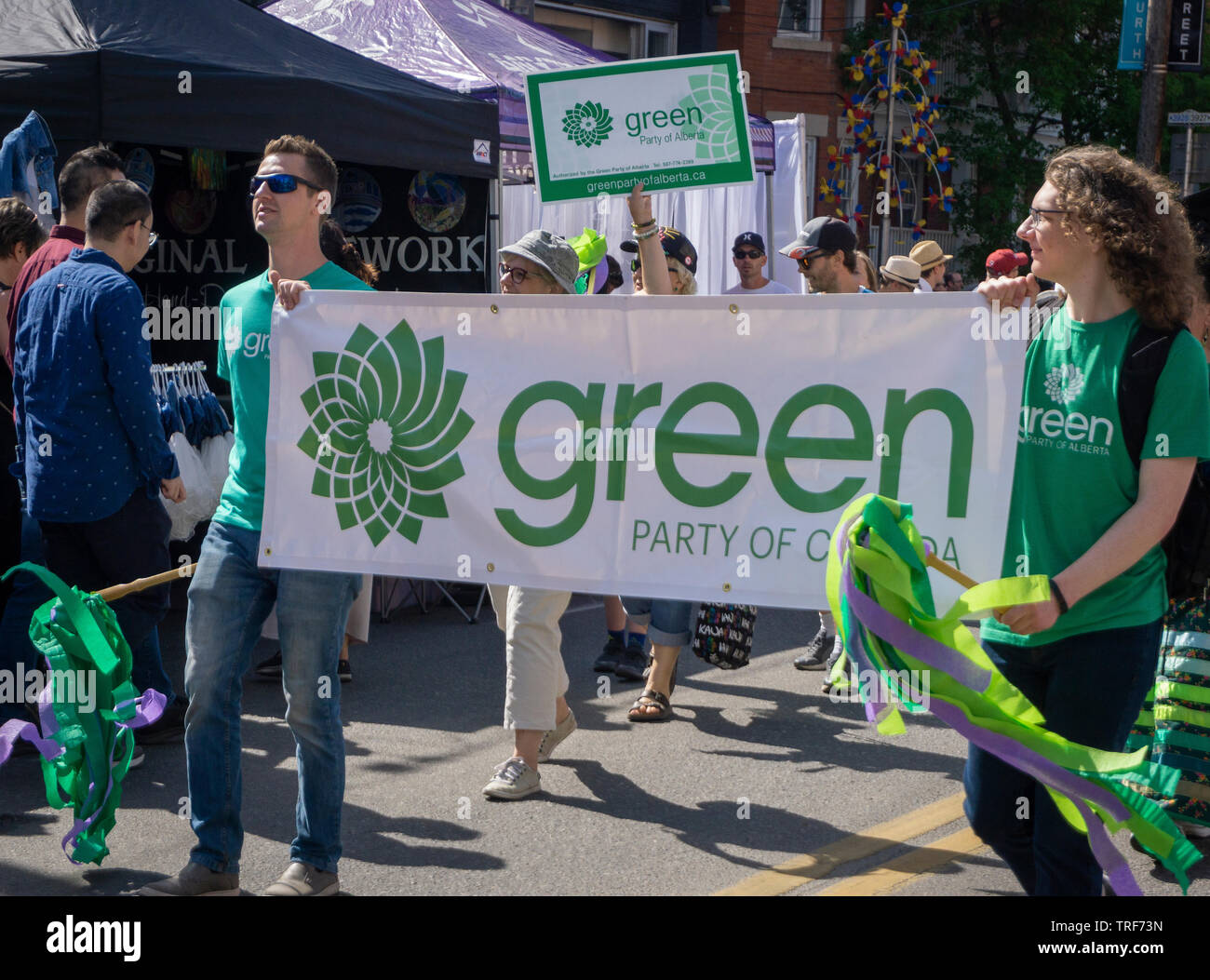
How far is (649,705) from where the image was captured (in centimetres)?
637

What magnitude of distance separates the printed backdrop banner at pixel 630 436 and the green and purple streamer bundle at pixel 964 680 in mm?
379

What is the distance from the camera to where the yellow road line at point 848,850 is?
4457mm

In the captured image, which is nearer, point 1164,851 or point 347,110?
point 1164,851

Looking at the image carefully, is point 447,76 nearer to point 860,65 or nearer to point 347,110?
point 347,110

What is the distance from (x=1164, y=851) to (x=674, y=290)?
4280 mm

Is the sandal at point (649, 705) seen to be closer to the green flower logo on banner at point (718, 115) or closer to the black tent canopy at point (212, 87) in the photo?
the green flower logo on banner at point (718, 115)

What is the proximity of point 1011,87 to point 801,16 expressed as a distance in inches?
184

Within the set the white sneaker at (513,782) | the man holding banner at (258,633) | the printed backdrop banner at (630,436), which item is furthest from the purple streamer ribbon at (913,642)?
A: the white sneaker at (513,782)

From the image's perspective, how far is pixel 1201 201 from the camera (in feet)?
17.7

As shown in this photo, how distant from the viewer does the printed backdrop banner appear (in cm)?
359

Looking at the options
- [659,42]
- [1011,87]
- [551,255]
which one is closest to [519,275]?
[551,255]

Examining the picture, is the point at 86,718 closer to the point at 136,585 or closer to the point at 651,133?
the point at 136,585

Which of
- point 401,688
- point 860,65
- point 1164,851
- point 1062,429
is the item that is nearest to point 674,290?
point 401,688

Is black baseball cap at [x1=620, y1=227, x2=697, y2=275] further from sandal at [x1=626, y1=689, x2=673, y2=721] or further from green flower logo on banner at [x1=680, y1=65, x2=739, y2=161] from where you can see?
sandal at [x1=626, y1=689, x2=673, y2=721]
